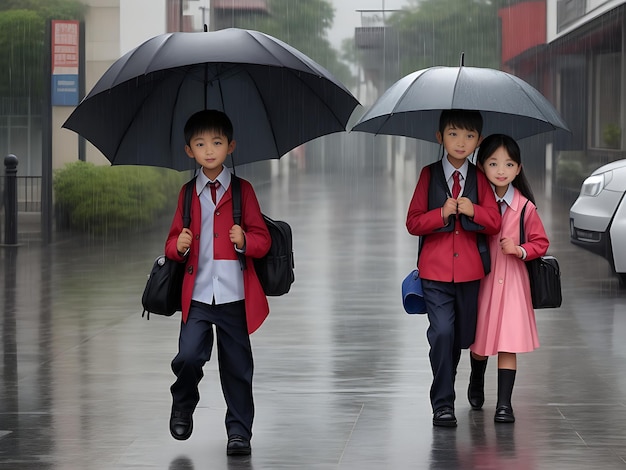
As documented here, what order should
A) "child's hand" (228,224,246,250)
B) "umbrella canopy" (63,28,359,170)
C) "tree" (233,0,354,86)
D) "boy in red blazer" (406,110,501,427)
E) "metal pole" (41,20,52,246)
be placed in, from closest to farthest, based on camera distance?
"child's hand" (228,224,246,250) → "umbrella canopy" (63,28,359,170) → "boy in red blazer" (406,110,501,427) → "metal pole" (41,20,52,246) → "tree" (233,0,354,86)

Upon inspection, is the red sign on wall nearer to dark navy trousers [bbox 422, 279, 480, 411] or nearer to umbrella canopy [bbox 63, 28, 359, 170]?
umbrella canopy [bbox 63, 28, 359, 170]

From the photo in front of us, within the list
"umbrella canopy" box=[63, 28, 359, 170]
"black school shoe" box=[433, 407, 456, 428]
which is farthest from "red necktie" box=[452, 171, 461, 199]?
"black school shoe" box=[433, 407, 456, 428]

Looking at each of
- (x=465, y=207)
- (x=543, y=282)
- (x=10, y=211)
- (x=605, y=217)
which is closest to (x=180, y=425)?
(x=465, y=207)

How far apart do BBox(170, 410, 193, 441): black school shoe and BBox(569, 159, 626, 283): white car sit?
278 inches

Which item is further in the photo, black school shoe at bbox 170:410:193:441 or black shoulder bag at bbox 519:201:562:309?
black shoulder bag at bbox 519:201:562:309

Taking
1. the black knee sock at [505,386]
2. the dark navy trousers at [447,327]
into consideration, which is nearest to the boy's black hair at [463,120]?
the dark navy trousers at [447,327]

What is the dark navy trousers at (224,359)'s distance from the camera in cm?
621

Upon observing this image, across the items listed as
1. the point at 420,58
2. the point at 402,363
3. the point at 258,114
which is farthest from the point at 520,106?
the point at 420,58

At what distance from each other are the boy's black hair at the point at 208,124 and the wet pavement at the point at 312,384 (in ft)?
4.82

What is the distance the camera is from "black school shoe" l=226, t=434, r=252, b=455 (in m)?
6.20

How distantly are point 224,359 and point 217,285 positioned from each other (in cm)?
37

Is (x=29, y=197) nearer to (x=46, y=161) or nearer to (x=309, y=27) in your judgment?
(x=46, y=161)

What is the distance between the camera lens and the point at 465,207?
659 cm

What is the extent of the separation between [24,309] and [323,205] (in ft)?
55.1
